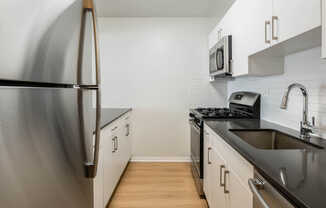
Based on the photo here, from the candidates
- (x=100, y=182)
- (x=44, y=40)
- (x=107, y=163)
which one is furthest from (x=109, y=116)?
(x=44, y=40)

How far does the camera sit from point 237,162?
52.5 inches

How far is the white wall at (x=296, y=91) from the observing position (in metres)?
1.55

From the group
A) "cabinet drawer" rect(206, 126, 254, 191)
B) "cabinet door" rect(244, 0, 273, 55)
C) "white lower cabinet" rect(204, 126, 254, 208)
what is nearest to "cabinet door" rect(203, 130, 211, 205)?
"white lower cabinet" rect(204, 126, 254, 208)

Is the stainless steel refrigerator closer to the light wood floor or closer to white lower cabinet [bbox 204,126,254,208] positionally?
white lower cabinet [bbox 204,126,254,208]

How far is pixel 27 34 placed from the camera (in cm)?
69

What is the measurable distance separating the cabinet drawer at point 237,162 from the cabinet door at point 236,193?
0.04 meters

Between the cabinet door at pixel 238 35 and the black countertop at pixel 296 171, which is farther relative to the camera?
the cabinet door at pixel 238 35

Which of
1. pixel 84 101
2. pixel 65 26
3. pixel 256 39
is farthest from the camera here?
pixel 256 39

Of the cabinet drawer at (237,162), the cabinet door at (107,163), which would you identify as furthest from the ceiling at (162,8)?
the cabinet drawer at (237,162)

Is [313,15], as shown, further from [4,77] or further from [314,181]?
[4,77]

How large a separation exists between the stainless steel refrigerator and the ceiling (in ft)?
8.38

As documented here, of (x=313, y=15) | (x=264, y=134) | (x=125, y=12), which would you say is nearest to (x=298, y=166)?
(x=313, y=15)

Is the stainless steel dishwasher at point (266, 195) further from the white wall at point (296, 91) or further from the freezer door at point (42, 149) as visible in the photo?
the white wall at point (296, 91)

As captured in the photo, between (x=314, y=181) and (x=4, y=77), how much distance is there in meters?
1.02
